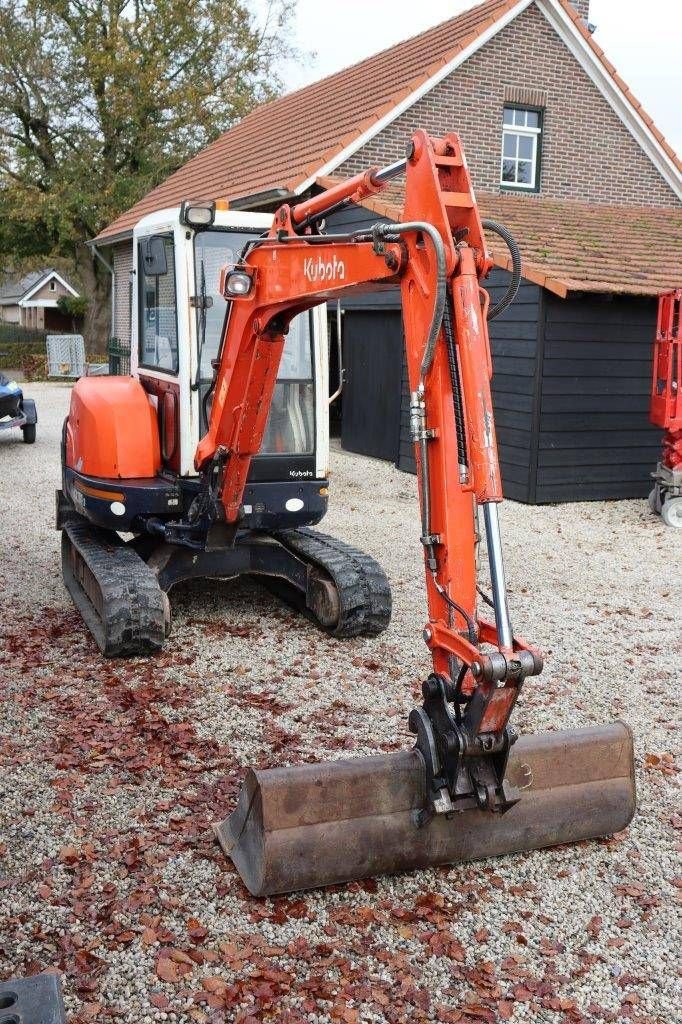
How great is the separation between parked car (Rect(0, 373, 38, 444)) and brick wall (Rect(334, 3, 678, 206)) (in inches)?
245

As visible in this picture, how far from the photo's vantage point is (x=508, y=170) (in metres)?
16.4

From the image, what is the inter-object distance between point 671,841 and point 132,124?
29.2 m

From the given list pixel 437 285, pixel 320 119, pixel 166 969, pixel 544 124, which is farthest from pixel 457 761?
pixel 320 119

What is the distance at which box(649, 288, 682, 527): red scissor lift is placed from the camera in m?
11.2

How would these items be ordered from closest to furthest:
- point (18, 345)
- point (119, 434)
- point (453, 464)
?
point (453, 464) < point (119, 434) < point (18, 345)

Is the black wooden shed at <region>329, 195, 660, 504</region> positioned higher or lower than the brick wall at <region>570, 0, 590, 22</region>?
lower

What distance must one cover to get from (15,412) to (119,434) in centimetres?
999

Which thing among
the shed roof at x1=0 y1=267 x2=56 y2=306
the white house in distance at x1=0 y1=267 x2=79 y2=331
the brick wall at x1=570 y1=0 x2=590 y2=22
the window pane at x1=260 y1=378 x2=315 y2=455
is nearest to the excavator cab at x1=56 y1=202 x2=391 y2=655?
the window pane at x1=260 y1=378 x2=315 y2=455

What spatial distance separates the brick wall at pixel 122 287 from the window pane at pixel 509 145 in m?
10.1

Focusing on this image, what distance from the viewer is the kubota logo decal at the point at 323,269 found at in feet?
16.2

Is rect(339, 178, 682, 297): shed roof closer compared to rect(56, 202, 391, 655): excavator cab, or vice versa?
rect(56, 202, 391, 655): excavator cab

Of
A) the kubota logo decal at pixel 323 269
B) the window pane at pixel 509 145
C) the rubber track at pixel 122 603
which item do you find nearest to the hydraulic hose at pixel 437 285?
the kubota logo decal at pixel 323 269

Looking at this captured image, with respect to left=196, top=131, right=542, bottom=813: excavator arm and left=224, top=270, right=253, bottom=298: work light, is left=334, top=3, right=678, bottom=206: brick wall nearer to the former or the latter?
left=224, top=270, right=253, bottom=298: work light

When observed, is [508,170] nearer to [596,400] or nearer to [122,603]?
[596,400]
